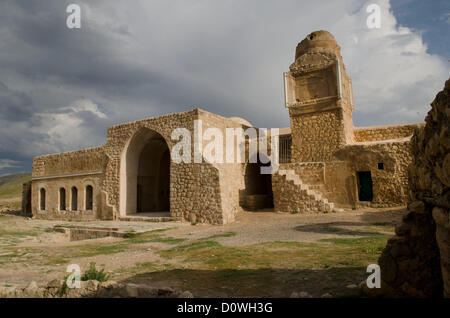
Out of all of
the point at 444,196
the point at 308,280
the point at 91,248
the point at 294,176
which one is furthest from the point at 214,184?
the point at 444,196

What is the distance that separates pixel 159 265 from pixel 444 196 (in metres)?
4.74

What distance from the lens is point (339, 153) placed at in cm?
1399

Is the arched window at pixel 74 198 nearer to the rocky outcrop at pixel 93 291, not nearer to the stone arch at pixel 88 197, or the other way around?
the stone arch at pixel 88 197

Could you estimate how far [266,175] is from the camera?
738 inches

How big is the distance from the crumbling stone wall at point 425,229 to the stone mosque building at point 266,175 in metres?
8.96

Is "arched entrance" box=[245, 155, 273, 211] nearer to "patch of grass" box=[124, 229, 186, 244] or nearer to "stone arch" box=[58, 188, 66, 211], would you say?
"patch of grass" box=[124, 229, 186, 244]

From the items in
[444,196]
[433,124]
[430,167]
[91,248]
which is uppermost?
[433,124]

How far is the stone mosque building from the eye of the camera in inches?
491

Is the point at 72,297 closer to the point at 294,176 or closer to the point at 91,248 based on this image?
the point at 91,248

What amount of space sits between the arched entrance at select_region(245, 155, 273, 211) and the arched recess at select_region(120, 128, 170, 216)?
18.2 feet

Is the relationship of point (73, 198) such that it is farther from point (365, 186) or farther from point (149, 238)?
point (365, 186)

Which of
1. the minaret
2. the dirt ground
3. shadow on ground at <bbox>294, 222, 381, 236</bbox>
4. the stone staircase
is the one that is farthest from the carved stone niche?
shadow on ground at <bbox>294, 222, 381, 236</bbox>
